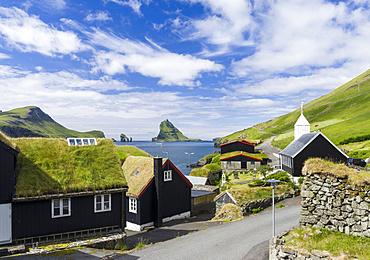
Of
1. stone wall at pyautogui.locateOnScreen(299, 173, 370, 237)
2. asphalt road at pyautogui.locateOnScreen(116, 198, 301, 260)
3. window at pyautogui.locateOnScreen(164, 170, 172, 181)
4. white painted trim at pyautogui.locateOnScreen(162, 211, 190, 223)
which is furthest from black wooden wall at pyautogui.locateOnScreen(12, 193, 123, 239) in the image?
stone wall at pyautogui.locateOnScreen(299, 173, 370, 237)

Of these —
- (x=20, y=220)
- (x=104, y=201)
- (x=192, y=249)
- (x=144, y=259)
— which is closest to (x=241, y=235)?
(x=192, y=249)

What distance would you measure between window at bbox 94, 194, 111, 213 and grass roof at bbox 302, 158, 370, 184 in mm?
16026

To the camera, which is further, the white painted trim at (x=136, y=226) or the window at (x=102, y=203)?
the white painted trim at (x=136, y=226)

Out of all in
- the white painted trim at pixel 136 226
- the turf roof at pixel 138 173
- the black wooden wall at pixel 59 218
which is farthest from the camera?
the turf roof at pixel 138 173

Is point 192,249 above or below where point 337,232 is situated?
below

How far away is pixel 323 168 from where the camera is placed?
45.4 feet

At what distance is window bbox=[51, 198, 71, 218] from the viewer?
63.4ft

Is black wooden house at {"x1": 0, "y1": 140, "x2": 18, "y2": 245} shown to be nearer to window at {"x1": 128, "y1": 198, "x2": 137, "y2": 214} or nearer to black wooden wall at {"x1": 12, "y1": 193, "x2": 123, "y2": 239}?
black wooden wall at {"x1": 12, "y1": 193, "x2": 123, "y2": 239}

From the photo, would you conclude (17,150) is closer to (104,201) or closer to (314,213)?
(104,201)

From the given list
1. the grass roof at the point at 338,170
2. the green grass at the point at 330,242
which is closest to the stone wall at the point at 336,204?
the grass roof at the point at 338,170

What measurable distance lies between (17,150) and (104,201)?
8280 millimetres

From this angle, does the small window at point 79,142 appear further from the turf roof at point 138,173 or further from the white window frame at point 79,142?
the turf roof at point 138,173

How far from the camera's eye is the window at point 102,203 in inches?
829

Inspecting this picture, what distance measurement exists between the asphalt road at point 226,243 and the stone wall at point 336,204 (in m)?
4.06
